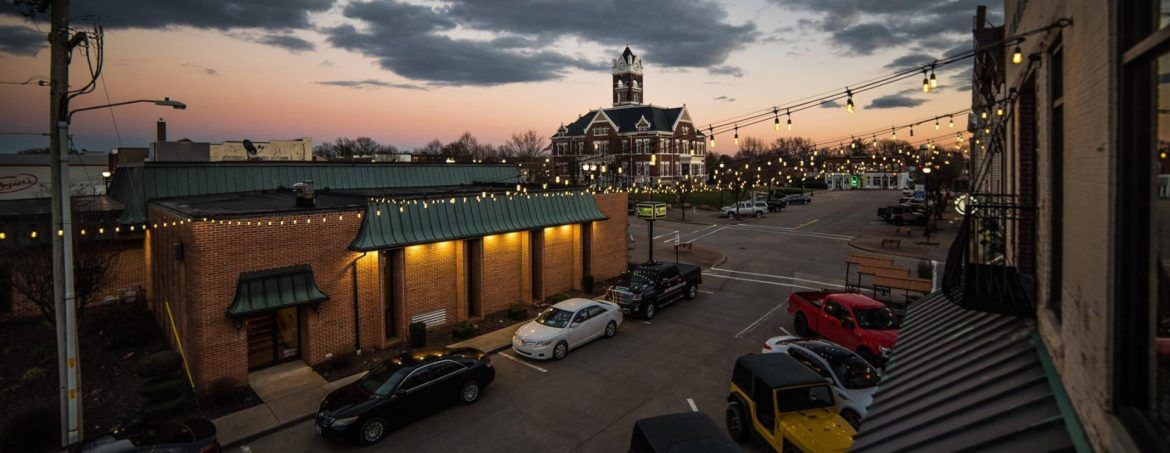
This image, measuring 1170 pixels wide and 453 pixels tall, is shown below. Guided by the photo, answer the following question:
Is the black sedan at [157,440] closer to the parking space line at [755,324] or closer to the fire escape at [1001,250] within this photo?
the fire escape at [1001,250]

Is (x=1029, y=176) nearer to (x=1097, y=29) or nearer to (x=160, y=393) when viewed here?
(x=1097, y=29)

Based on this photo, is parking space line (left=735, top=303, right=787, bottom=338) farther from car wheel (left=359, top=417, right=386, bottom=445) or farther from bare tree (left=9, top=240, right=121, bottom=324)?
bare tree (left=9, top=240, right=121, bottom=324)

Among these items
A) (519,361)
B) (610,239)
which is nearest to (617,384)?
(519,361)

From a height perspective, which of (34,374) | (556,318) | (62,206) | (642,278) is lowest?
(34,374)

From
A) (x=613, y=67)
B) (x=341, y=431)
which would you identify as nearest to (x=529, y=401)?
(x=341, y=431)

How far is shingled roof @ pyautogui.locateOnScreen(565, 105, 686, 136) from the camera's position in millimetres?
94688

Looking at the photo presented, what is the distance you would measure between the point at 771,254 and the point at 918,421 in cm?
3204

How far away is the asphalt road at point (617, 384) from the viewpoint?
41.2 ft

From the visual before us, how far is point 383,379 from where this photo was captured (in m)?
13.2

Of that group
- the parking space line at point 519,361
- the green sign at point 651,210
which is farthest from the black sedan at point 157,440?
the green sign at point 651,210

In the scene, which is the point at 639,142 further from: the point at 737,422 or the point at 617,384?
the point at 737,422

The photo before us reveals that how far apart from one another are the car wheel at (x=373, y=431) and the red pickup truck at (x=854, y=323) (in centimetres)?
1292

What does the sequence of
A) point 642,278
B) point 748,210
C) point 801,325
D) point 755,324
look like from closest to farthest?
point 801,325 → point 755,324 → point 642,278 → point 748,210

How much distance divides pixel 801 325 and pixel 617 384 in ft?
24.9
